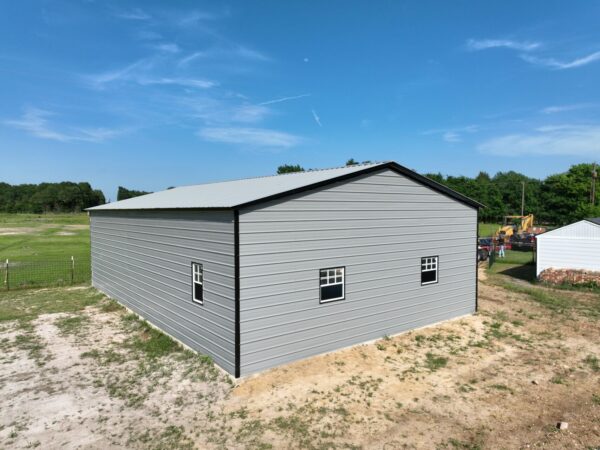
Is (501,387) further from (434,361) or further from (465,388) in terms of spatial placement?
(434,361)

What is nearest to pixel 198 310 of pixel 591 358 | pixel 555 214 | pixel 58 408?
pixel 58 408

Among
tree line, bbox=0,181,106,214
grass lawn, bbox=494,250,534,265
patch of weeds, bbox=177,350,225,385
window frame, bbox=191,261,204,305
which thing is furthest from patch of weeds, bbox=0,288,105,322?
tree line, bbox=0,181,106,214

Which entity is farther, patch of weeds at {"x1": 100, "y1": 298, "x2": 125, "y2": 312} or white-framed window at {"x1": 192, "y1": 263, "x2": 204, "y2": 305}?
patch of weeds at {"x1": 100, "y1": 298, "x2": 125, "y2": 312}

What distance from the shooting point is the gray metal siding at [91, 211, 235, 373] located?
8195mm

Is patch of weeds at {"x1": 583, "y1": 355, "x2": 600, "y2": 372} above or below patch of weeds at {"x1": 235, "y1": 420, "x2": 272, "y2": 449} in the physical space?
below

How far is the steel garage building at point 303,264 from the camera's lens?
8109mm

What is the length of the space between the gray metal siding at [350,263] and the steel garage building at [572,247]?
8.59 m

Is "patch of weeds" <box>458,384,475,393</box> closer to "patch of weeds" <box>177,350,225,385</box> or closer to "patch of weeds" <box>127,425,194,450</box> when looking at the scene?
"patch of weeds" <box>177,350,225,385</box>

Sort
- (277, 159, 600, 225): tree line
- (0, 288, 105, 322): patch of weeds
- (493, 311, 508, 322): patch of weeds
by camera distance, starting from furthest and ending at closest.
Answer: (277, 159, 600, 225): tree line, (0, 288, 105, 322): patch of weeds, (493, 311, 508, 322): patch of weeds

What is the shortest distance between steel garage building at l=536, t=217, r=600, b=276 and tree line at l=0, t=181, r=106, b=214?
122702 millimetres

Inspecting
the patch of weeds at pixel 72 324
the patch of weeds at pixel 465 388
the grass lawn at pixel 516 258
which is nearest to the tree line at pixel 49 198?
the patch of weeds at pixel 72 324

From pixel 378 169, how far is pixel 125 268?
975 centimetres

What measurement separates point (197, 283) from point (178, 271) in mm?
1082

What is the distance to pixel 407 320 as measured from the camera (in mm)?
11016
